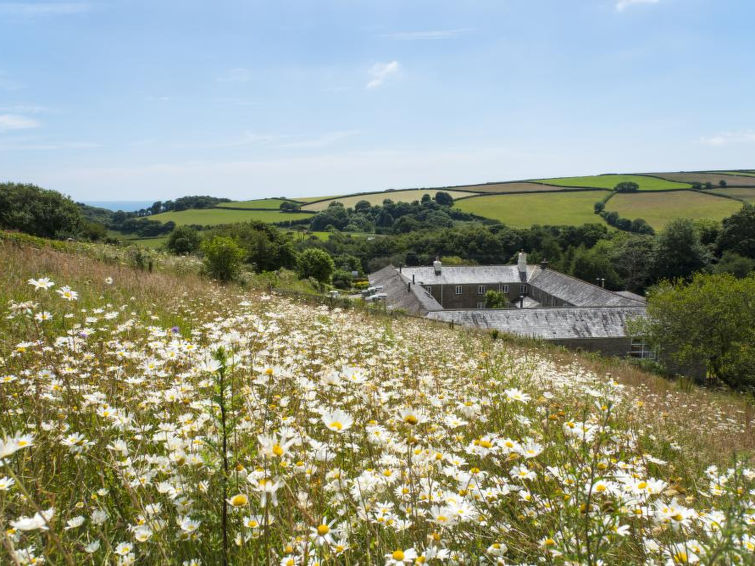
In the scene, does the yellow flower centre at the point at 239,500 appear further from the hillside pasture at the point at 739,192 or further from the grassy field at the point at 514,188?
the grassy field at the point at 514,188

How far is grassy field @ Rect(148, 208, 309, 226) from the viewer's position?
106 meters

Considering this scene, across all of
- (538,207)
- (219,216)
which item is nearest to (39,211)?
(219,216)

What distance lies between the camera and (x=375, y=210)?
14062 cm

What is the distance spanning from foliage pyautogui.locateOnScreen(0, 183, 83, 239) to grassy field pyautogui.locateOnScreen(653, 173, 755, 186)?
13195cm

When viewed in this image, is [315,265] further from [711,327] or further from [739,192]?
[739,192]

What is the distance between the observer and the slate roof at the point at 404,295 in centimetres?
3825

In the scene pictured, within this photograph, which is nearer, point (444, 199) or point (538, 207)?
point (538, 207)

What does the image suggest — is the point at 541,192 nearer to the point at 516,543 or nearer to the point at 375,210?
the point at 375,210

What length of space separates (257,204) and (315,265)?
78734mm

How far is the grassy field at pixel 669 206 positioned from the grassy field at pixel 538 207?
640 centimetres

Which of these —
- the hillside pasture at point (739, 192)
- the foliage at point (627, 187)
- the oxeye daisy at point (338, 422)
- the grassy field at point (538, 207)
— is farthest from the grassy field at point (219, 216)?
the oxeye daisy at point (338, 422)

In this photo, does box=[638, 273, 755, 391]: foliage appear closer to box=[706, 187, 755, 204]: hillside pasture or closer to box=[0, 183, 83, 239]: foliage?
box=[0, 183, 83, 239]: foliage

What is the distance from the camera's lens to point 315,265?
62.8 meters

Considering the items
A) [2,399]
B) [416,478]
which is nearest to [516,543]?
[416,478]
